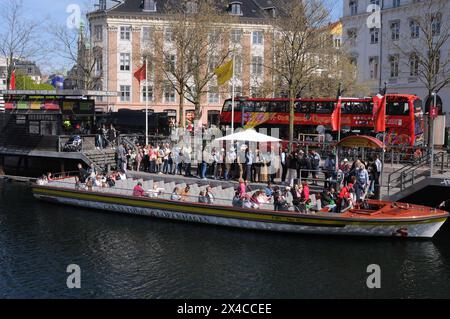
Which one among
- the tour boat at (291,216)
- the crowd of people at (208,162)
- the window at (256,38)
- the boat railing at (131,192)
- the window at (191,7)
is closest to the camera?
the tour boat at (291,216)

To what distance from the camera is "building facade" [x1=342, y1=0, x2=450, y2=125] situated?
4962cm

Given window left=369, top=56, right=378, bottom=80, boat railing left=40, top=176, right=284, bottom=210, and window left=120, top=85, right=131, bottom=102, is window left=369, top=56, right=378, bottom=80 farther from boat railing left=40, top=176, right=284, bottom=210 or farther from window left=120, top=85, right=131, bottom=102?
boat railing left=40, top=176, right=284, bottom=210

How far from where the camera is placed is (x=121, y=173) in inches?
1169

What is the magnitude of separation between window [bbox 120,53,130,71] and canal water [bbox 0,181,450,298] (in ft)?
146

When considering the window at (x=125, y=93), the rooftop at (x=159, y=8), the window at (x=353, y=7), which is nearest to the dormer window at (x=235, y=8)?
the rooftop at (x=159, y=8)

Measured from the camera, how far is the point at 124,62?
66750 mm

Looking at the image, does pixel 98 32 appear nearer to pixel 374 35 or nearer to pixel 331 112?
pixel 374 35

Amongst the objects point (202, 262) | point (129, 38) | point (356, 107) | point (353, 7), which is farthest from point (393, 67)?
point (202, 262)

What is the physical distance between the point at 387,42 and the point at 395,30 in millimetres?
2127

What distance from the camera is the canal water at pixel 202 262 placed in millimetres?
15977

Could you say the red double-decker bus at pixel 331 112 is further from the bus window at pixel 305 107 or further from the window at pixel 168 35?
the window at pixel 168 35

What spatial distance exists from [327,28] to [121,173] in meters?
16.8

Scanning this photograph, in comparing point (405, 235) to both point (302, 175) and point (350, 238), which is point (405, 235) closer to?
point (350, 238)
